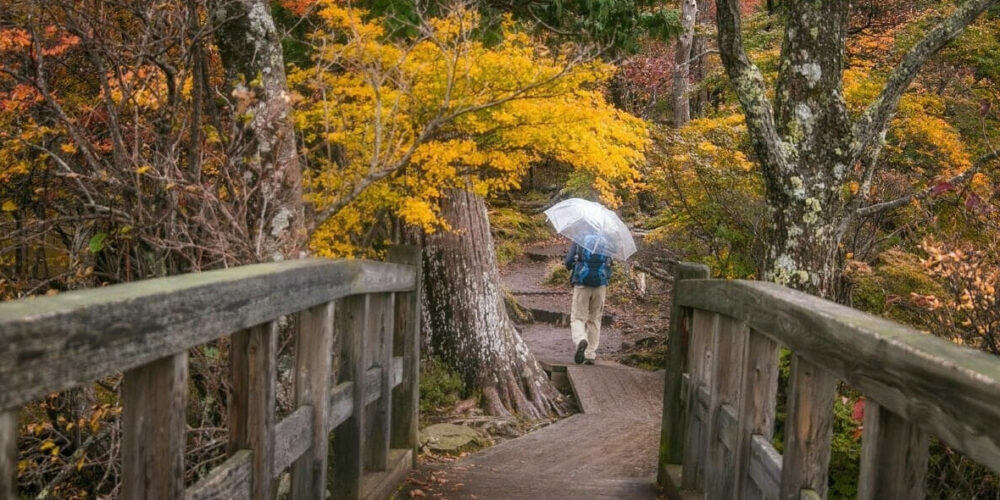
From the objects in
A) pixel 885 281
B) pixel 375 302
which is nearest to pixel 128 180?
pixel 375 302

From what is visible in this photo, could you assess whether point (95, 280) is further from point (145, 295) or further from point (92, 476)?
point (145, 295)

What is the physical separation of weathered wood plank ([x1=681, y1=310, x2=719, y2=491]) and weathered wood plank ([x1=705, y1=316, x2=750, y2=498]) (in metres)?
0.47

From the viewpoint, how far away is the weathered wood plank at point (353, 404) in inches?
187

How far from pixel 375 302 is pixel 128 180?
149 cm

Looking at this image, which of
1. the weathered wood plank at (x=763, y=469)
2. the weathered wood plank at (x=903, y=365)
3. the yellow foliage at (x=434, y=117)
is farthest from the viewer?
the yellow foliage at (x=434, y=117)

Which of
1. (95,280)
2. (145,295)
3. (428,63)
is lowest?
(95,280)

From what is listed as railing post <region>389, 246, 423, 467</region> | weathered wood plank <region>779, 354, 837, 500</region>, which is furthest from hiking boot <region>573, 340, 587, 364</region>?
weathered wood plank <region>779, 354, 837, 500</region>

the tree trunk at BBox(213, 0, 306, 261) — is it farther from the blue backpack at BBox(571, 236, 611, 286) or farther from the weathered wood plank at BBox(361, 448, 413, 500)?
the blue backpack at BBox(571, 236, 611, 286)

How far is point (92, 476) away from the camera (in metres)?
5.91

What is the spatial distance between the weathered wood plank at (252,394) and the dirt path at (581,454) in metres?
2.81

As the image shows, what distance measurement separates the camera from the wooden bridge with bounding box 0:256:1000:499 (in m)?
1.86

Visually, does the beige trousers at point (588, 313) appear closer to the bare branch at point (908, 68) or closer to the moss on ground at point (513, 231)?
the bare branch at point (908, 68)

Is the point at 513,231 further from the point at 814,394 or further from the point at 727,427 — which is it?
the point at 814,394

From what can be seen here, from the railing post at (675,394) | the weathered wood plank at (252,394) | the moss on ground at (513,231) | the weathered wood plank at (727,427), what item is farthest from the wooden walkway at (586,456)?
the moss on ground at (513,231)
